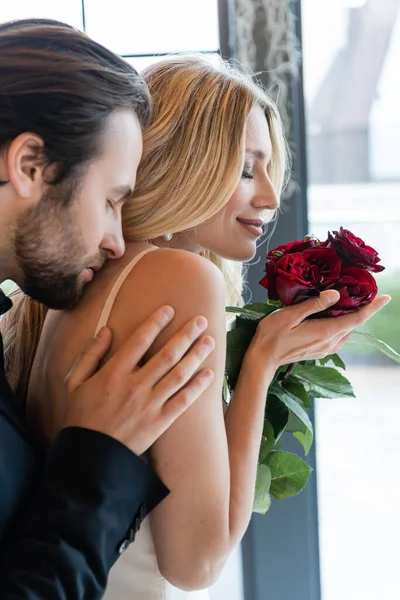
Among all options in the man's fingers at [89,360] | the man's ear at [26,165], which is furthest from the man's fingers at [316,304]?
the man's ear at [26,165]

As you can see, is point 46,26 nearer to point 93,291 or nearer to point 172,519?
point 93,291

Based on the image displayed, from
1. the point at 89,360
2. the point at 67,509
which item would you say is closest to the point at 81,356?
the point at 89,360

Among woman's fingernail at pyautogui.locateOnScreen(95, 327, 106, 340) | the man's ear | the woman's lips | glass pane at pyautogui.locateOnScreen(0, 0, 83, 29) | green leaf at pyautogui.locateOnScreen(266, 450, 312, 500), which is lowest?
green leaf at pyautogui.locateOnScreen(266, 450, 312, 500)

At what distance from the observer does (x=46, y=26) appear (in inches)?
39.6

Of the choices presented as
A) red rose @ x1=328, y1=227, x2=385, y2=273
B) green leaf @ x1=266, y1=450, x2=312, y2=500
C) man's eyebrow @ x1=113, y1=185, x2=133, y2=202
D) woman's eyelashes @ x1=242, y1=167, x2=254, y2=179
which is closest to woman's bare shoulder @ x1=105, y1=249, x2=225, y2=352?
man's eyebrow @ x1=113, y1=185, x2=133, y2=202

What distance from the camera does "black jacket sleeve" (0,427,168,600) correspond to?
0.84 metres

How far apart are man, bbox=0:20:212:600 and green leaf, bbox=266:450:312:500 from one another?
46 cm

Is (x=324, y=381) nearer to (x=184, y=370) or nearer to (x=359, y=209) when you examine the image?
(x=184, y=370)

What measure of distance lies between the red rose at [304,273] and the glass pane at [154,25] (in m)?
0.97

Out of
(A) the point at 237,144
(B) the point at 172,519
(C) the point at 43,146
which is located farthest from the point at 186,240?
(B) the point at 172,519

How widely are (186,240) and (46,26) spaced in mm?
510

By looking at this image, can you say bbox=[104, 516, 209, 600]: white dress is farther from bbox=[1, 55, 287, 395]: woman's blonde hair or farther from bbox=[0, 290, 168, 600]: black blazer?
bbox=[1, 55, 287, 395]: woman's blonde hair

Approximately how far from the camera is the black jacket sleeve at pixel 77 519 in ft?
2.76

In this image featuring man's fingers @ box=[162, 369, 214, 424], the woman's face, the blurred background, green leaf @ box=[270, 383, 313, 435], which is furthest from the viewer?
the blurred background
